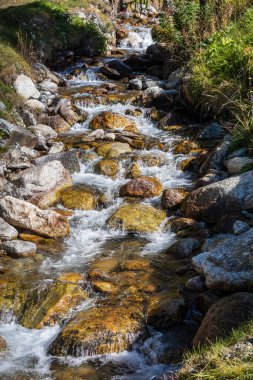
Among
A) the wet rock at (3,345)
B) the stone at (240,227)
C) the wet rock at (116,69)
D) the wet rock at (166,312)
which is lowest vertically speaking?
the wet rock at (3,345)

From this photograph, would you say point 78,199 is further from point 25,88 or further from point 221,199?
point 25,88

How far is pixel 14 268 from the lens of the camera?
252 inches

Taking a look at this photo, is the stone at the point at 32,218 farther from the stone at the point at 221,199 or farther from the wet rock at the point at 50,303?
the stone at the point at 221,199

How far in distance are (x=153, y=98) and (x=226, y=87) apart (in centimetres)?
309

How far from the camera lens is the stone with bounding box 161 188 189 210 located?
7949mm


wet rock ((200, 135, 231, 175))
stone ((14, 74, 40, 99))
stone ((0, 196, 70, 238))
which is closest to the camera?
stone ((0, 196, 70, 238))

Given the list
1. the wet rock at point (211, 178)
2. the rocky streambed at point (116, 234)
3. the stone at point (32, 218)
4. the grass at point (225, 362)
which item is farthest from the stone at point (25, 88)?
the grass at point (225, 362)

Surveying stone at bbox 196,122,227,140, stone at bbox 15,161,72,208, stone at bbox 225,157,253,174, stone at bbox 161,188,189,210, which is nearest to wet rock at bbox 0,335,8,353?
stone at bbox 15,161,72,208

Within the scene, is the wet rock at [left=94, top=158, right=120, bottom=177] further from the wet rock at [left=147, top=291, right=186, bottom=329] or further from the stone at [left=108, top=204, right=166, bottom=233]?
the wet rock at [left=147, top=291, right=186, bottom=329]

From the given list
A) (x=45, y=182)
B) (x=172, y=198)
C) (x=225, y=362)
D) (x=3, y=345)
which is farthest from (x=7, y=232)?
(x=225, y=362)

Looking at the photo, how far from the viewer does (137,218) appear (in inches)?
301

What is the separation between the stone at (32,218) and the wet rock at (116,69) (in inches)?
343

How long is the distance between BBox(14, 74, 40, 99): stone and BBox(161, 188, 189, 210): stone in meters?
5.71

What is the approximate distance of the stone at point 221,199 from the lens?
6.99m
